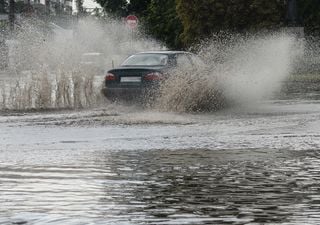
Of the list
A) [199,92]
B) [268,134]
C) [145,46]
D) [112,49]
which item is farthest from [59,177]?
[112,49]

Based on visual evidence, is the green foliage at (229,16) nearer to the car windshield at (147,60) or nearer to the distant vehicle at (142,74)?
the car windshield at (147,60)

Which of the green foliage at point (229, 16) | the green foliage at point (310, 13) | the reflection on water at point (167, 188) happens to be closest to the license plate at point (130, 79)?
the reflection on water at point (167, 188)

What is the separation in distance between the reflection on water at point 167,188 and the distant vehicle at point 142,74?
31.4 feet

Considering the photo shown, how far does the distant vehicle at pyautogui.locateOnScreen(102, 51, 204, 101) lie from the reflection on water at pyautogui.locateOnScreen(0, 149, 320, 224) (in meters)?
9.57

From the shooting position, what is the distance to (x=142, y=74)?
24719 mm

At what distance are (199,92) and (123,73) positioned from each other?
6.91ft

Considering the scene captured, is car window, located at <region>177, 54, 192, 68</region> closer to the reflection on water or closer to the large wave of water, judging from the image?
the large wave of water

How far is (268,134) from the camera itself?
1791 centimetres

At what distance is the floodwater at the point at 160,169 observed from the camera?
375 inches

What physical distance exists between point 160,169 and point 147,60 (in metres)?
13.1

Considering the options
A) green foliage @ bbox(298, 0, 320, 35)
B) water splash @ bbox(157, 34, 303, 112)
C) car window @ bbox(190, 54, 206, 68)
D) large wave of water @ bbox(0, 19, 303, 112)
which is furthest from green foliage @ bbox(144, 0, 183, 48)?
car window @ bbox(190, 54, 206, 68)

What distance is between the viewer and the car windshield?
1004 inches

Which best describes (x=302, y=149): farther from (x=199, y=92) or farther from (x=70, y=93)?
(x=70, y=93)

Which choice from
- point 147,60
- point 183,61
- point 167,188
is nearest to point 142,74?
point 147,60
